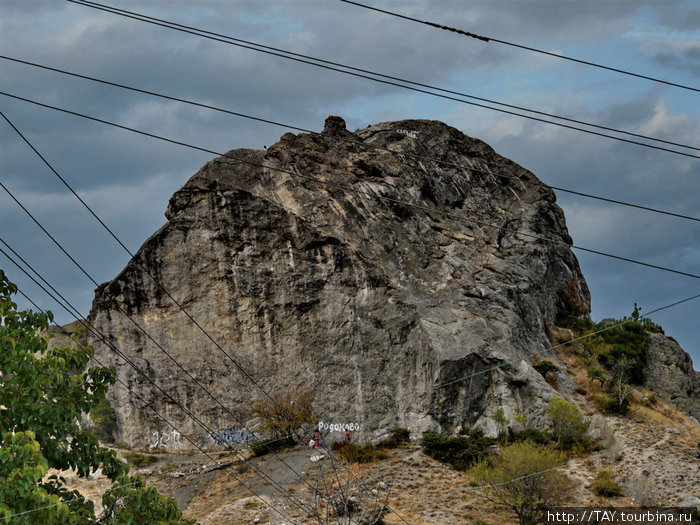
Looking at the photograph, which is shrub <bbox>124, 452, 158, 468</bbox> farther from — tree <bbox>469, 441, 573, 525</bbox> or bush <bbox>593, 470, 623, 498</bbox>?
bush <bbox>593, 470, 623, 498</bbox>

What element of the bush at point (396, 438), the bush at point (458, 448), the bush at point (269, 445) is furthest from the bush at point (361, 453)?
the bush at point (269, 445)

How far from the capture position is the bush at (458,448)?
185 feet

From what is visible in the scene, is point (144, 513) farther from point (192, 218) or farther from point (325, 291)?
point (192, 218)

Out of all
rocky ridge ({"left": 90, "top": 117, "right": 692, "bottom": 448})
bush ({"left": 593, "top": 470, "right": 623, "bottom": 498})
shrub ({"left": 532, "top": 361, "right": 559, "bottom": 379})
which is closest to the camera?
bush ({"left": 593, "top": 470, "right": 623, "bottom": 498})

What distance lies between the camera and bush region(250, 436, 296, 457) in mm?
62250

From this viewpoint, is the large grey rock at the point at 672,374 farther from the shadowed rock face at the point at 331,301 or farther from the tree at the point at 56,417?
the tree at the point at 56,417

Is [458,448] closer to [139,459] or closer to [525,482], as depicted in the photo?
[525,482]

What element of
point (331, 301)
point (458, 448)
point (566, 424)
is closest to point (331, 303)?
point (331, 301)

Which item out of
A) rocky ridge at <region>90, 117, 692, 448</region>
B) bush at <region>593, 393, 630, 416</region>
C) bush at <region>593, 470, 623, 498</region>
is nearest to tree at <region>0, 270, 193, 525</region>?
bush at <region>593, 470, 623, 498</region>

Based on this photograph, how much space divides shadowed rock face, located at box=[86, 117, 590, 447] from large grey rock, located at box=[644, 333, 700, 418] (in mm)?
8260

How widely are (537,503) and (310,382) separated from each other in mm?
21628

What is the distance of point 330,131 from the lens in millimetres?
81375

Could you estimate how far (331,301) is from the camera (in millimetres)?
69312

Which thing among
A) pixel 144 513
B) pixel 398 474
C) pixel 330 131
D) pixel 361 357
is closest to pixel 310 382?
pixel 361 357
